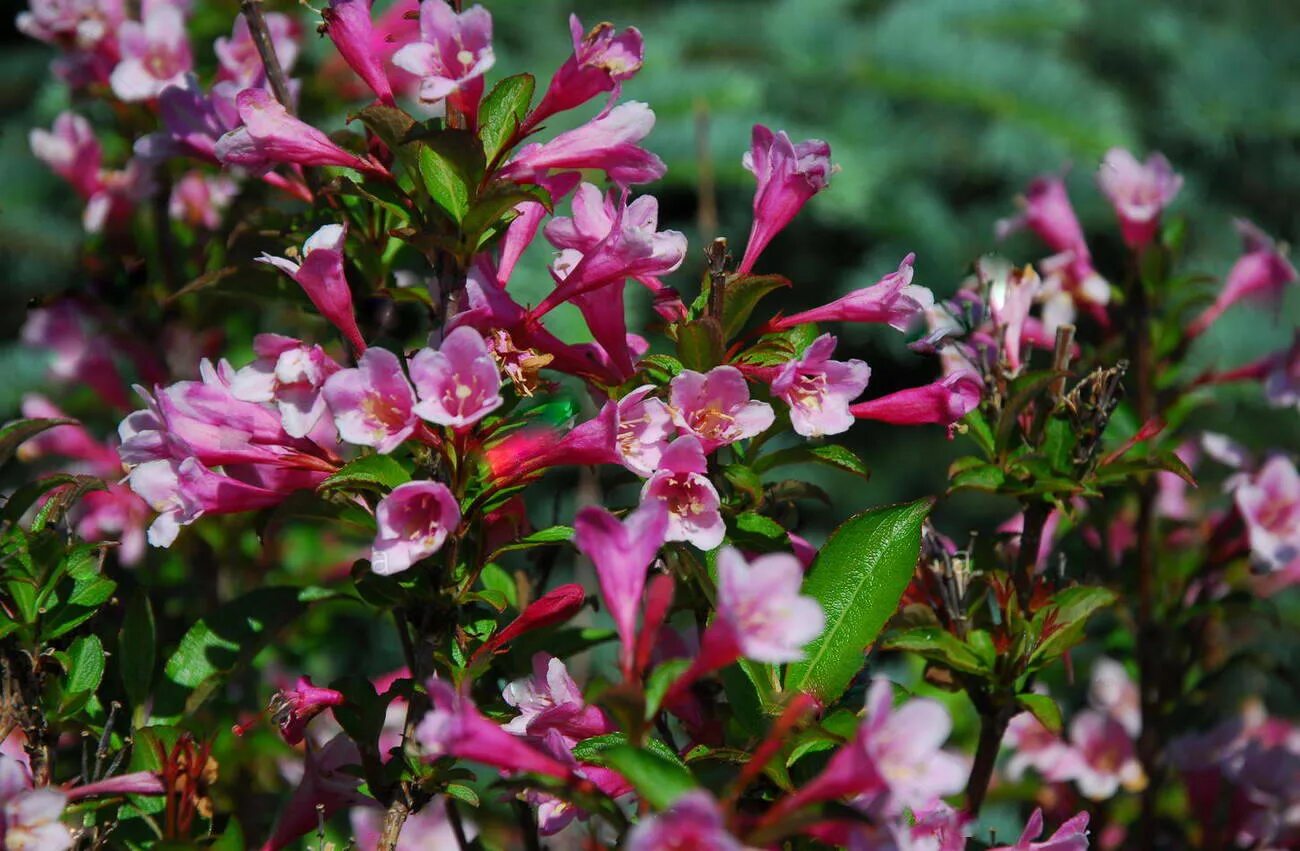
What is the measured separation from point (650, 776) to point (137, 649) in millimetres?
560

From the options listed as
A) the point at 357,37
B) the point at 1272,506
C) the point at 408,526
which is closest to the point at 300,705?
the point at 408,526

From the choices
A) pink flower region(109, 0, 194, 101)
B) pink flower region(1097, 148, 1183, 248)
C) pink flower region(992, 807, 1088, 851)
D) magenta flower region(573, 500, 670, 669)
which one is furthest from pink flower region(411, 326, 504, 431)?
pink flower region(1097, 148, 1183, 248)

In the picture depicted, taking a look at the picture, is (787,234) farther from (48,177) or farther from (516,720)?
(516,720)

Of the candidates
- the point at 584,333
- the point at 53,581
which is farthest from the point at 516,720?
the point at 584,333

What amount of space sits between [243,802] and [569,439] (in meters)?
0.70

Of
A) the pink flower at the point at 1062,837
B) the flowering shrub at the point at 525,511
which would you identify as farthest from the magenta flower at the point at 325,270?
the pink flower at the point at 1062,837

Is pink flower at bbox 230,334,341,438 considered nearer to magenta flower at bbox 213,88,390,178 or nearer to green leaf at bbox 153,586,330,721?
magenta flower at bbox 213,88,390,178

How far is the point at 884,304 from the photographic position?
0.94 meters

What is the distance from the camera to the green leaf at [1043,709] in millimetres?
1008

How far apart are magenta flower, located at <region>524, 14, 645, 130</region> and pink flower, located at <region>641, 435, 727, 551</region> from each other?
10.8 inches

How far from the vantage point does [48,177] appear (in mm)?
2541

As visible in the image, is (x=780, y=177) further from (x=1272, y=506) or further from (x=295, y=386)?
(x=1272, y=506)

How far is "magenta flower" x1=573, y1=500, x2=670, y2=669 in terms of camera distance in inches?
29.5

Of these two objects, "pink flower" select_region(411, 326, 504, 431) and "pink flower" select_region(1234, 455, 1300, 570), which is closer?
"pink flower" select_region(411, 326, 504, 431)
